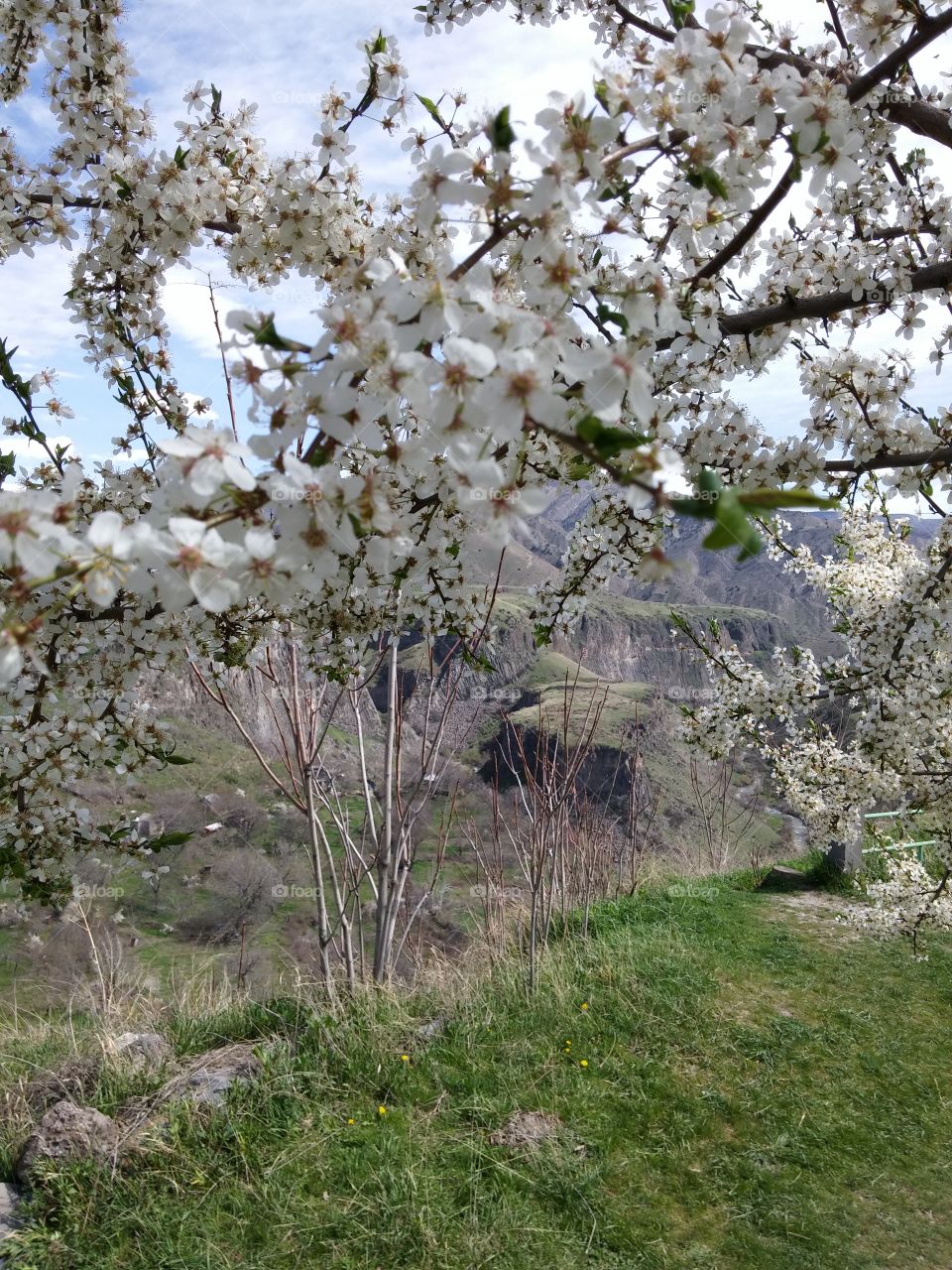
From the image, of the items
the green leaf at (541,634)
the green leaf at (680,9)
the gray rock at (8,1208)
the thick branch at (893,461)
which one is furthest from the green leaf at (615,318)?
the gray rock at (8,1208)

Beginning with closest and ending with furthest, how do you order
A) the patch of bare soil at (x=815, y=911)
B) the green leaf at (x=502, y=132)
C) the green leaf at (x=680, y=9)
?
the green leaf at (x=502, y=132) → the green leaf at (x=680, y=9) → the patch of bare soil at (x=815, y=911)

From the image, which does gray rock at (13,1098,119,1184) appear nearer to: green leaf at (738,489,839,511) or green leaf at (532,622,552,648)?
green leaf at (532,622,552,648)

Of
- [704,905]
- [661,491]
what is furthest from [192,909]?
[661,491]

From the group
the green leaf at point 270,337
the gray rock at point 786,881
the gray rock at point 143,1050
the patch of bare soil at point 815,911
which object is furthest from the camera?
the gray rock at point 786,881

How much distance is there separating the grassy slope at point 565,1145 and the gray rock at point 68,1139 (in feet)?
0.29

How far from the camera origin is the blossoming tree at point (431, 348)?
79 centimetres

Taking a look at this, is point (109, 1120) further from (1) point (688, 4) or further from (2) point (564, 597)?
(1) point (688, 4)

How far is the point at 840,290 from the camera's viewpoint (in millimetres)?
2182

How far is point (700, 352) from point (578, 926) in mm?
4960

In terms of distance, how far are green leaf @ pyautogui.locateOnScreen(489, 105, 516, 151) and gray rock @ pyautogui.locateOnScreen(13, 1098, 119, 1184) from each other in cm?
371

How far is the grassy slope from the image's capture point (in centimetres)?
288

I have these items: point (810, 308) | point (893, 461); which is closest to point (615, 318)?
point (810, 308)

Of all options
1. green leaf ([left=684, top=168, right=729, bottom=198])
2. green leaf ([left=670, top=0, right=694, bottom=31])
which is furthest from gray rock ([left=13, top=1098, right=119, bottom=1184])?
green leaf ([left=670, top=0, right=694, bottom=31])

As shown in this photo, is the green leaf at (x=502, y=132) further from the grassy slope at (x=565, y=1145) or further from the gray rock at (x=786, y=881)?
the gray rock at (x=786, y=881)
